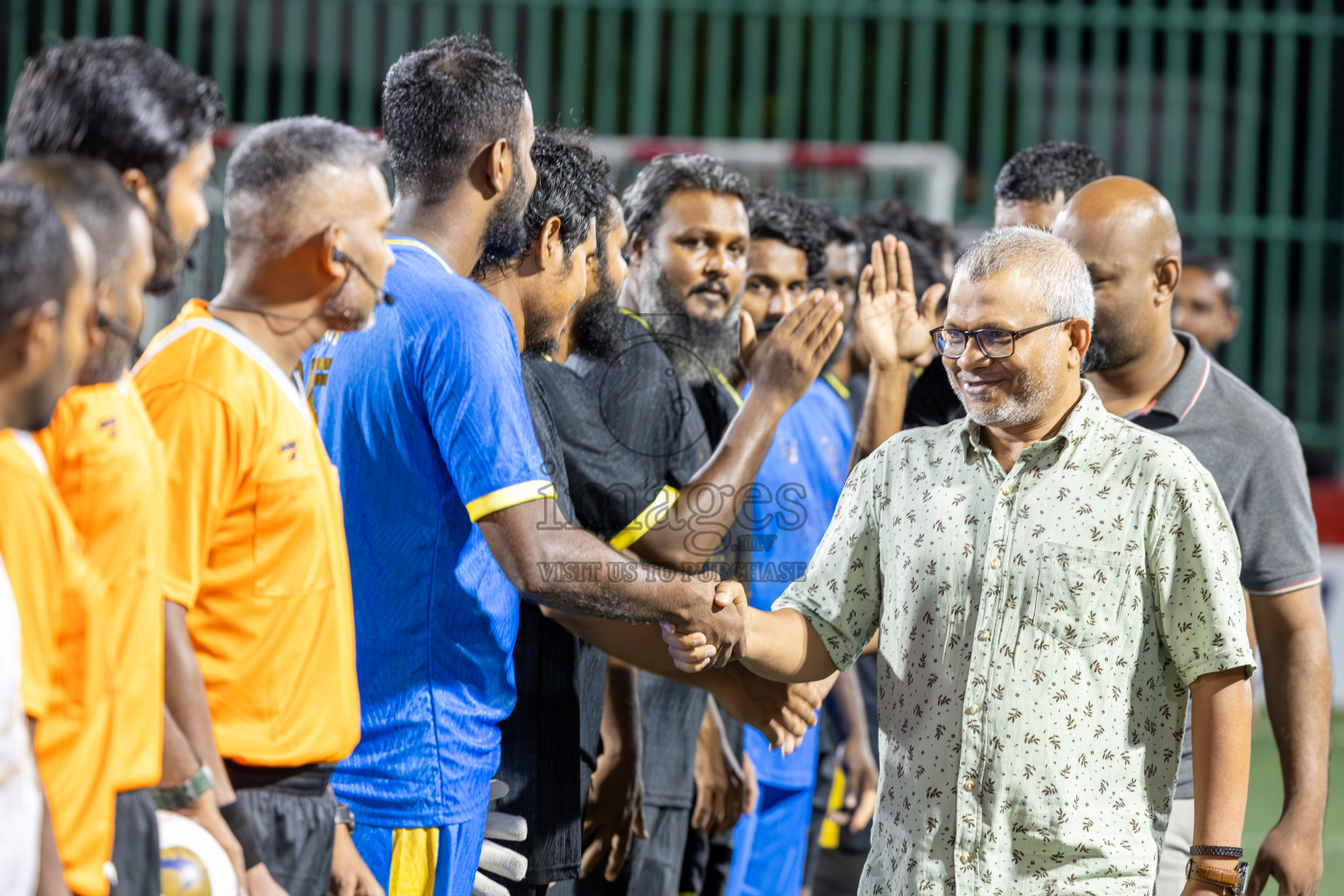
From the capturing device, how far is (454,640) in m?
2.70

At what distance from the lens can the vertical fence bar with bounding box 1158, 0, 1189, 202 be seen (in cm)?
915

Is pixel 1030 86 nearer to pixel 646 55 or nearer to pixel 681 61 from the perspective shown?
pixel 681 61

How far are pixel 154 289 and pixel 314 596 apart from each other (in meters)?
0.51

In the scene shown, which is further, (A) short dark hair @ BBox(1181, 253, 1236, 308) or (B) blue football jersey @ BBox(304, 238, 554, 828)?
(A) short dark hair @ BBox(1181, 253, 1236, 308)

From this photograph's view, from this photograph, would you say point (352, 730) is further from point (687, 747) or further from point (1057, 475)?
point (687, 747)

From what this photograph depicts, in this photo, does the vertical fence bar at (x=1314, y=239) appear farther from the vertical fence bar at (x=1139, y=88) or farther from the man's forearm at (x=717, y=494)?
the man's forearm at (x=717, y=494)

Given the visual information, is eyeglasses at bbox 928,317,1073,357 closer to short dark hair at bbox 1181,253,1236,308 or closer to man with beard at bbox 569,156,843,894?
man with beard at bbox 569,156,843,894

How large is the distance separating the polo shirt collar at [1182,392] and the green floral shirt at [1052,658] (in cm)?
61

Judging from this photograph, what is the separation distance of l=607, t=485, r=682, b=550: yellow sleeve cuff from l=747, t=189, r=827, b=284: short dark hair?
179 cm

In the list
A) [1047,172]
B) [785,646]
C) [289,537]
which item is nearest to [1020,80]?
[1047,172]

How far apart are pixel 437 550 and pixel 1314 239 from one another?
8.14 m

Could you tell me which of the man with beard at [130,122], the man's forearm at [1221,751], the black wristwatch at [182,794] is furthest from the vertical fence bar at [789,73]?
the black wristwatch at [182,794]

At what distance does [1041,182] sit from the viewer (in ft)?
14.5

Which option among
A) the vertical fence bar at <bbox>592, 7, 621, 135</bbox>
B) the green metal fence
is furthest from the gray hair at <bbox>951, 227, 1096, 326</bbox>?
the vertical fence bar at <bbox>592, 7, 621, 135</bbox>
